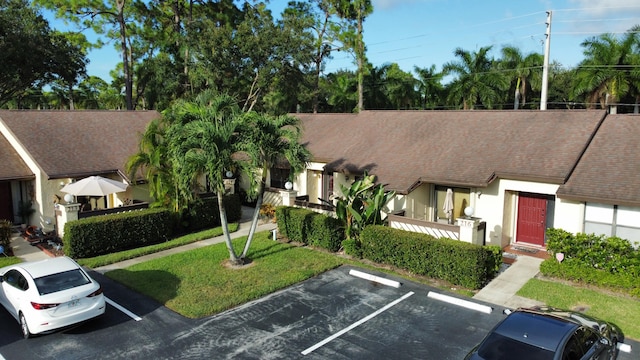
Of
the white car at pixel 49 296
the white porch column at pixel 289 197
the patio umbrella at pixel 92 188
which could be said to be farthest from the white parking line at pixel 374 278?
the patio umbrella at pixel 92 188

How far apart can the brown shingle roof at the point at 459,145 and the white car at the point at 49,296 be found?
468 inches

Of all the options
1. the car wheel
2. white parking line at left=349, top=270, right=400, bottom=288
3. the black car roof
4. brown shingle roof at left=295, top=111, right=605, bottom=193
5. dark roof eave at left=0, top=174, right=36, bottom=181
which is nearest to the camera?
the black car roof

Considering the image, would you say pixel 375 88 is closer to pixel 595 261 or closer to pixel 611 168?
pixel 611 168

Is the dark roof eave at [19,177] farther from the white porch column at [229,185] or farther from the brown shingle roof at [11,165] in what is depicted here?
the white porch column at [229,185]

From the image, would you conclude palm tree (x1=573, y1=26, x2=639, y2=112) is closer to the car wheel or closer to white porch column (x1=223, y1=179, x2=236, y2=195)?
white porch column (x1=223, y1=179, x2=236, y2=195)

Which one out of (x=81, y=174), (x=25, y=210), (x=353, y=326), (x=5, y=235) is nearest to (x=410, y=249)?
(x=353, y=326)

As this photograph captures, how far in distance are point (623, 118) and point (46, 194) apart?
2447 cm

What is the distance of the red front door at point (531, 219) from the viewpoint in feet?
56.5

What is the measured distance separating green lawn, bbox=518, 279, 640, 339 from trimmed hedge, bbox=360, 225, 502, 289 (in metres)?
1.29

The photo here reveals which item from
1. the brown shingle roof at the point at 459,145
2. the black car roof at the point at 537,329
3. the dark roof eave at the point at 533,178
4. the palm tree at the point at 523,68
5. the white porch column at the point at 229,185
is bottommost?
the black car roof at the point at 537,329

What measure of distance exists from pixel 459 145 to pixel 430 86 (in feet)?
90.9

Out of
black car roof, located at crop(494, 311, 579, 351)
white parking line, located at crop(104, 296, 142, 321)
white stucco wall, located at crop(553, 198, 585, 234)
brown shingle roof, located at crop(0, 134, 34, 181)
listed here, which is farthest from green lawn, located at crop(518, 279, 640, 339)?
brown shingle roof, located at crop(0, 134, 34, 181)

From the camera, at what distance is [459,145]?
65.2 feet

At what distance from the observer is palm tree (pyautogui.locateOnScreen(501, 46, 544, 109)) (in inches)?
1693
